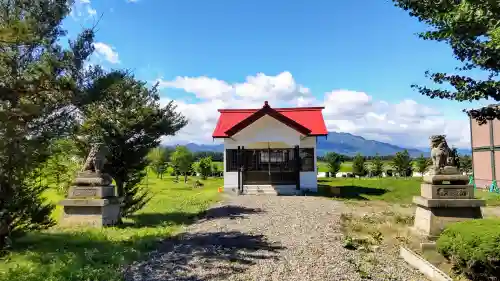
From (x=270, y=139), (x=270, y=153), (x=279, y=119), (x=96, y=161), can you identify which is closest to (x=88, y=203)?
(x=96, y=161)

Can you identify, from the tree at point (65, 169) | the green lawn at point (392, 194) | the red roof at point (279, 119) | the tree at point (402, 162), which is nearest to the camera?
the tree at point (65, 169)

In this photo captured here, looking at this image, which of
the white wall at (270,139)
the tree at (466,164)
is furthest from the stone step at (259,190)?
the tree at (466,164)

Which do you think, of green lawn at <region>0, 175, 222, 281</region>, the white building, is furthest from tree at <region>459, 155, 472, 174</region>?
green lawn at <region>0, 175, 222, 281</region>

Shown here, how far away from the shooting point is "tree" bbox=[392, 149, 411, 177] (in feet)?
120

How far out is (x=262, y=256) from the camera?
7062 mm

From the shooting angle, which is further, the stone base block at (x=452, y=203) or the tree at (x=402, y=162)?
the tree at (x=402, y=162)

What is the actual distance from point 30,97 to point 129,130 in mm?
5492

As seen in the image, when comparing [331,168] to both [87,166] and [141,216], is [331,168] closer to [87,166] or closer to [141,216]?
[141,216]

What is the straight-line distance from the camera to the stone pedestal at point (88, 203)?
377 inches

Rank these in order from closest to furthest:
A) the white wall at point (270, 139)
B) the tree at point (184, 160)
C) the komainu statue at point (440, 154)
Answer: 1. the komainu statue at point (440, 154)
2. the white wall at point (270, 139)
3. the tree at point (184, 160)

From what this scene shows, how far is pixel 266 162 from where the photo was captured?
74.0 feet

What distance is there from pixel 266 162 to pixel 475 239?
1666 cm

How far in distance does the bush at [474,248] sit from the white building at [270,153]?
13.7 meters

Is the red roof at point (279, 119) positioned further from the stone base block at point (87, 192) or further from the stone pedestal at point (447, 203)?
the stone pedestal at point (447, 203)
